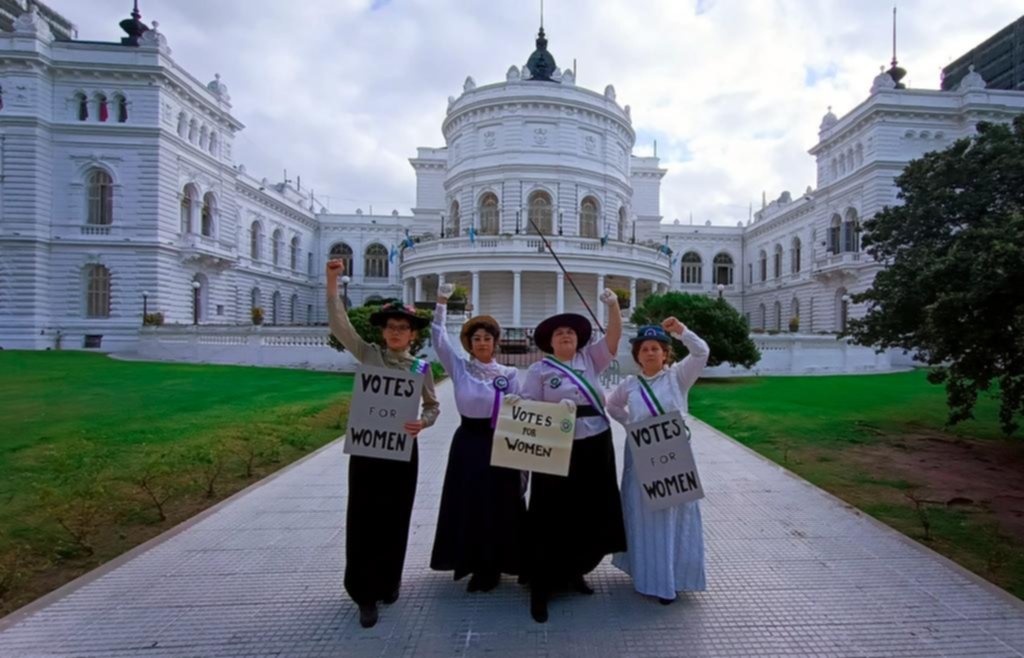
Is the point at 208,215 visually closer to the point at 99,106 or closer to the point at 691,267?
the point at 99,106

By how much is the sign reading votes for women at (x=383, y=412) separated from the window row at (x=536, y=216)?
35.0 meters

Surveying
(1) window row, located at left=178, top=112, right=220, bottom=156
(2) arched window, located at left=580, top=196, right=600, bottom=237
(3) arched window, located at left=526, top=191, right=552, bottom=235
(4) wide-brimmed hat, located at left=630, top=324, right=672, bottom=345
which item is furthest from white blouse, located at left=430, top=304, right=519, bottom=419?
(1) window row, located at left=178, top=112, right=220, bottom=156

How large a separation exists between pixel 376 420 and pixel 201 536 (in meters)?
2.78

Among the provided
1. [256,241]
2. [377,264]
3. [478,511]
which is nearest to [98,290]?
[256,241]

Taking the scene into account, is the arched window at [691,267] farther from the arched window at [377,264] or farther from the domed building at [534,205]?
the arched window at [377,264]

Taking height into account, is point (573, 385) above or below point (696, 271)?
below

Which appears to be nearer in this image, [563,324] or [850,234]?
[563,324]

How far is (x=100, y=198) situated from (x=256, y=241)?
A: 1302cm

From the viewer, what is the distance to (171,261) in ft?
110

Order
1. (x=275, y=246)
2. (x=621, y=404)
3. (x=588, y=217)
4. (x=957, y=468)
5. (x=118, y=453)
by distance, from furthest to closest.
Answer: (x=275, y=246), (x=588, y=217), (x=957, y=468), (x=118, y=453), (x=621, y=404)

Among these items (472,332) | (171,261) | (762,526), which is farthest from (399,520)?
(171,261)

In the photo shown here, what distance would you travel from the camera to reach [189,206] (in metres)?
35.8

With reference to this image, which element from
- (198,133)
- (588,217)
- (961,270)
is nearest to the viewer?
(961,270)

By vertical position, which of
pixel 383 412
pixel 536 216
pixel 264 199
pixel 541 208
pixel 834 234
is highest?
pixel 264 199
